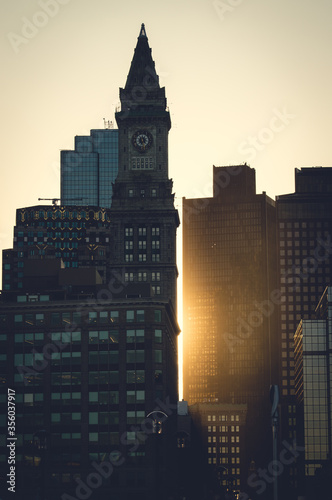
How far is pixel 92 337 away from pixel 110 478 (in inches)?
931

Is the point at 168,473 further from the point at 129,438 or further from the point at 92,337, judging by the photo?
the point at 92,337

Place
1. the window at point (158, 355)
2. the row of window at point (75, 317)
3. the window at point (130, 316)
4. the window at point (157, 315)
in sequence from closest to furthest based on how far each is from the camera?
the window at point (158, 355)
the window at point (130, 316)
the row of window at point (75, 317)
the window at point (157, 315)

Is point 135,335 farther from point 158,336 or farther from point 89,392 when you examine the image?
point 89,392

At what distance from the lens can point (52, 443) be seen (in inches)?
7249

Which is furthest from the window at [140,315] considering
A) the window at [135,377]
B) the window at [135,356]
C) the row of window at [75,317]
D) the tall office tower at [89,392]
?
the window at [135,377]

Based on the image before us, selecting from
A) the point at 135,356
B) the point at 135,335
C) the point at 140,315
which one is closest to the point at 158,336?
the point at 135,335

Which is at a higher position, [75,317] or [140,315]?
[140,315]

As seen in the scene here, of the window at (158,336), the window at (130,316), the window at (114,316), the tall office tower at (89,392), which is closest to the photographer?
the tall office tower at (89,392)

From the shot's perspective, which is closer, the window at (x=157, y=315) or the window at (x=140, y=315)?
the window at (x=140, y=315)

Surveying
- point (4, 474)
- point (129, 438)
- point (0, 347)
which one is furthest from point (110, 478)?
point (0, 347)

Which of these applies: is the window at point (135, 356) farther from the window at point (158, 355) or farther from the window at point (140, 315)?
the window at point (140, 315)

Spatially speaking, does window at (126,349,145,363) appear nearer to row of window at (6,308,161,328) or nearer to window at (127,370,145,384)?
window at (127,370,145,384)

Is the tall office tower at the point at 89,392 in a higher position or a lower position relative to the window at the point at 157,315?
lower

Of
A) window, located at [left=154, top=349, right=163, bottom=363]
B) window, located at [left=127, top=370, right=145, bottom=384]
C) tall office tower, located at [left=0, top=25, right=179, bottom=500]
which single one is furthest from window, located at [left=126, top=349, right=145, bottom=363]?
window, located at [left=154, top=349, right=163, bottom=363]
